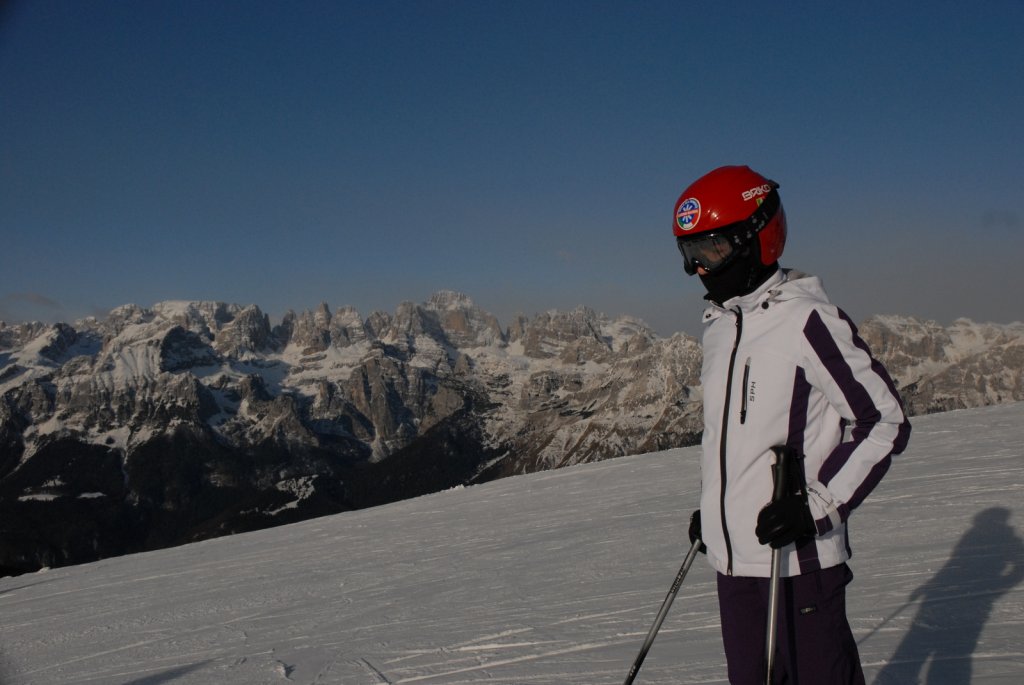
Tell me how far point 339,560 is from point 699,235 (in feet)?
38.6

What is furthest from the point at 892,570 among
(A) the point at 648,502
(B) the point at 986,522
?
(A) the point at 648,502

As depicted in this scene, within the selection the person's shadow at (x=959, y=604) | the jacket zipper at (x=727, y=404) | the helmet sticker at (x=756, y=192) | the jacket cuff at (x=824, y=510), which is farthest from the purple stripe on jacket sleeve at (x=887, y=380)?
the person's shadow at (x=959, y=604)

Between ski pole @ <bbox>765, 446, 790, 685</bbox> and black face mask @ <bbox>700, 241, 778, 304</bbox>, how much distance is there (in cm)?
81

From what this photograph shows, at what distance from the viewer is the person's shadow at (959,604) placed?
5566 millimetres

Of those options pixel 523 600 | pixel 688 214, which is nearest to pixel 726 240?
pixel 688 214

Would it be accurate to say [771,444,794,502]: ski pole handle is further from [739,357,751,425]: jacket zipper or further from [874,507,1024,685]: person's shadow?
[874,507,1024,685]: person's shadow

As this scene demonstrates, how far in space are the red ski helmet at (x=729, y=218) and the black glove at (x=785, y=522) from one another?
3.78 feet

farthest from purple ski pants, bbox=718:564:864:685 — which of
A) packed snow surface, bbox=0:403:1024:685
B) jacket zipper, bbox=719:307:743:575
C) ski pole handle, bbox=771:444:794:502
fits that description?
packed snow surface, bbox=0:403:1024:685

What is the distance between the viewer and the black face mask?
377cm

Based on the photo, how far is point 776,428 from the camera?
3525 mm

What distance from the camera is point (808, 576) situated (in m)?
3.59

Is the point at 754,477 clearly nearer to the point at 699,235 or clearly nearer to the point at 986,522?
the point at 699,235

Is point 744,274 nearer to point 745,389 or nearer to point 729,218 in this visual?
point 729,218

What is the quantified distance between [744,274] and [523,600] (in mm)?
6433
